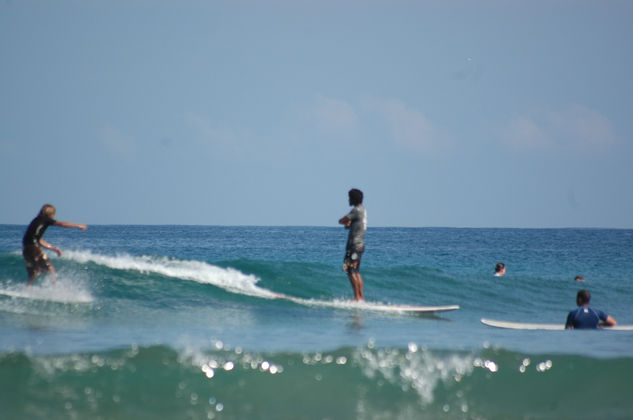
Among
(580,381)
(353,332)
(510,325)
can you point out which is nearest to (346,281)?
(510,325)

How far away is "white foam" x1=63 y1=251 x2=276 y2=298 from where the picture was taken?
13469 mm

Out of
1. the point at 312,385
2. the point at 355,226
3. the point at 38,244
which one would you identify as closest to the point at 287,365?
the point at 312,385

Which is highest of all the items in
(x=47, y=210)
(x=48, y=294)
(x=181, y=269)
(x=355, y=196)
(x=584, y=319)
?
(x=355, y=196)

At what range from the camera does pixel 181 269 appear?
14188 millimetres

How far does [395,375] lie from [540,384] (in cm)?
145

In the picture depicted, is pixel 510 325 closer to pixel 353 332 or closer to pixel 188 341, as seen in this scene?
pixel 353 332

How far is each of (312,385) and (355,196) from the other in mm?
5717

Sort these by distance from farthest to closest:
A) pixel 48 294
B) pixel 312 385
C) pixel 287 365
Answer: pixel 48 294 → pixel 287 365 → pixel 312 385

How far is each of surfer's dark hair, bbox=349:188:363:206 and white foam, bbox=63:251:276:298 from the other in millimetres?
2962

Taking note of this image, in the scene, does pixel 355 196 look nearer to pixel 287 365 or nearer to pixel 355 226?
pixel 355 226

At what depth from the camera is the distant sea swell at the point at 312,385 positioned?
556 centimetres

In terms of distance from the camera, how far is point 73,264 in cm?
1435

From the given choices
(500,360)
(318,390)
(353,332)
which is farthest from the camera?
(353,332)

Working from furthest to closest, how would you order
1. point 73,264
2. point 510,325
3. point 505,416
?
1. point 73,264
2. point 510,325
3. point 505,416
